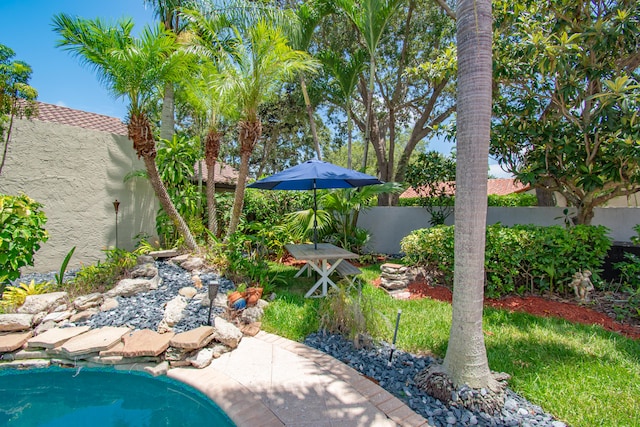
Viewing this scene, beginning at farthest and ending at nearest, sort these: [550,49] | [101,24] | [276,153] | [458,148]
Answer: [276,153] < [101,24] < [550,49] < [458,148]

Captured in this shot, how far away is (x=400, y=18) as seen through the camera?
13.6 m

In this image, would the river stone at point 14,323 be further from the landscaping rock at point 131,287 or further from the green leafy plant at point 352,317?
the green leafy plant at point 352,317

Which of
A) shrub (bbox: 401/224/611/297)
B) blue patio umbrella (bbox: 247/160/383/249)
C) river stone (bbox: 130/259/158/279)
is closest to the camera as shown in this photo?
shrub (bbox: 401/224/611/297)

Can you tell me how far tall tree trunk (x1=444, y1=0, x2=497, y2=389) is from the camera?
9.66ft

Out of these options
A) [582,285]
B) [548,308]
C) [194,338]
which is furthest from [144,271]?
[582,285]

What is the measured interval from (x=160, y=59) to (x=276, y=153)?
16.0m

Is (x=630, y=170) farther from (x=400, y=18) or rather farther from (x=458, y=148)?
(x=400, y=18)

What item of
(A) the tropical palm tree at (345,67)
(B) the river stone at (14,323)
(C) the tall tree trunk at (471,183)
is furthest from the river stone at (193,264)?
(A) the tropical palm tree at (345,67)

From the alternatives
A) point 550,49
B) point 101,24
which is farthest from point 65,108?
point 550,49

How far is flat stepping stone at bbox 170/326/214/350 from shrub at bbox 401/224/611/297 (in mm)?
4650

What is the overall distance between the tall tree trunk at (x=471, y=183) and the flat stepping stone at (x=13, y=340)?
17.8ft

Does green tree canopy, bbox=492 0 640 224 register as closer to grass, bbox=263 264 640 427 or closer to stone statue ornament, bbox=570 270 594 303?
stone statue ornament, bbox=570 270 594 303

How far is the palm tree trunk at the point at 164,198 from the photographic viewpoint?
7004mm

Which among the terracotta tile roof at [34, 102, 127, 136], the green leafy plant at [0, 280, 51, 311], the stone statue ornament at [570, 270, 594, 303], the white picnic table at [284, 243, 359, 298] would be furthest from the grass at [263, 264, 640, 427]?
the terracotta tile roof at [34, 102, 127, 136]
